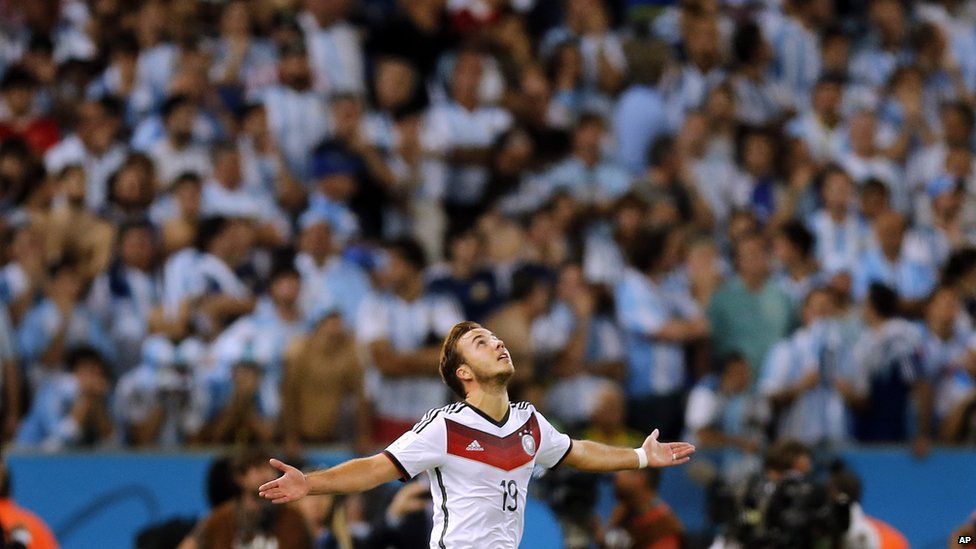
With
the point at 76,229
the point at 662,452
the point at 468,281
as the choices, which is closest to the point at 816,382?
the point at 468,281

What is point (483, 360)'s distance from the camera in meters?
7.34

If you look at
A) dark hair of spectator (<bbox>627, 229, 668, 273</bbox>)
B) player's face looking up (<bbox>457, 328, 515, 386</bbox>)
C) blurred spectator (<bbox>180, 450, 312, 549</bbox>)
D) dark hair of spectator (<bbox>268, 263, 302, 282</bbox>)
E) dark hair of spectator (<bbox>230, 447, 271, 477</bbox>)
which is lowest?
blurred spectator (<bbox>180, 450, 312, 549</bbox>)

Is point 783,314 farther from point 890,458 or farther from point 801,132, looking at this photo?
point 801,132

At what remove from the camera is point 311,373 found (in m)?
11.4

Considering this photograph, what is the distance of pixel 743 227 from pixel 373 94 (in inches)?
129

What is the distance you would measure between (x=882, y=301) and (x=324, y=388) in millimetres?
4039

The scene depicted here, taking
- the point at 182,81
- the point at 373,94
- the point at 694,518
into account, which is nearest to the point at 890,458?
the point at 694,518

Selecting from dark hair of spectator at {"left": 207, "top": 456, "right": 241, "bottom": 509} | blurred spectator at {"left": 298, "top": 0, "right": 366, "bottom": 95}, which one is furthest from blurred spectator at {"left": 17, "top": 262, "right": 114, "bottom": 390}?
blurred spectator at {"left": 298, "top": 0, "right": 366, "bottom": 95}

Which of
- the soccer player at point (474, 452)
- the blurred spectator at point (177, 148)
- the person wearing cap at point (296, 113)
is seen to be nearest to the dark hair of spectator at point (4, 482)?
the soccer player at point (474, 452)

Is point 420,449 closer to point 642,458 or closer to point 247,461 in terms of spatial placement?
point 642,458

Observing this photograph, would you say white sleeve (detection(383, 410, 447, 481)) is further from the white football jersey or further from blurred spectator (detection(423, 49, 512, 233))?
blurred spectator (detection(423, 49, 512, 233))

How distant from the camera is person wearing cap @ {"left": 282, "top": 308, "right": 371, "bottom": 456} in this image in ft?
37.1

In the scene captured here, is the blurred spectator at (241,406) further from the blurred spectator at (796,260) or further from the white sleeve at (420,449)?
the white sleeve at (420,449)

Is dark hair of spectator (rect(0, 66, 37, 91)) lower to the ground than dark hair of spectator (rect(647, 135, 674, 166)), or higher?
higher
